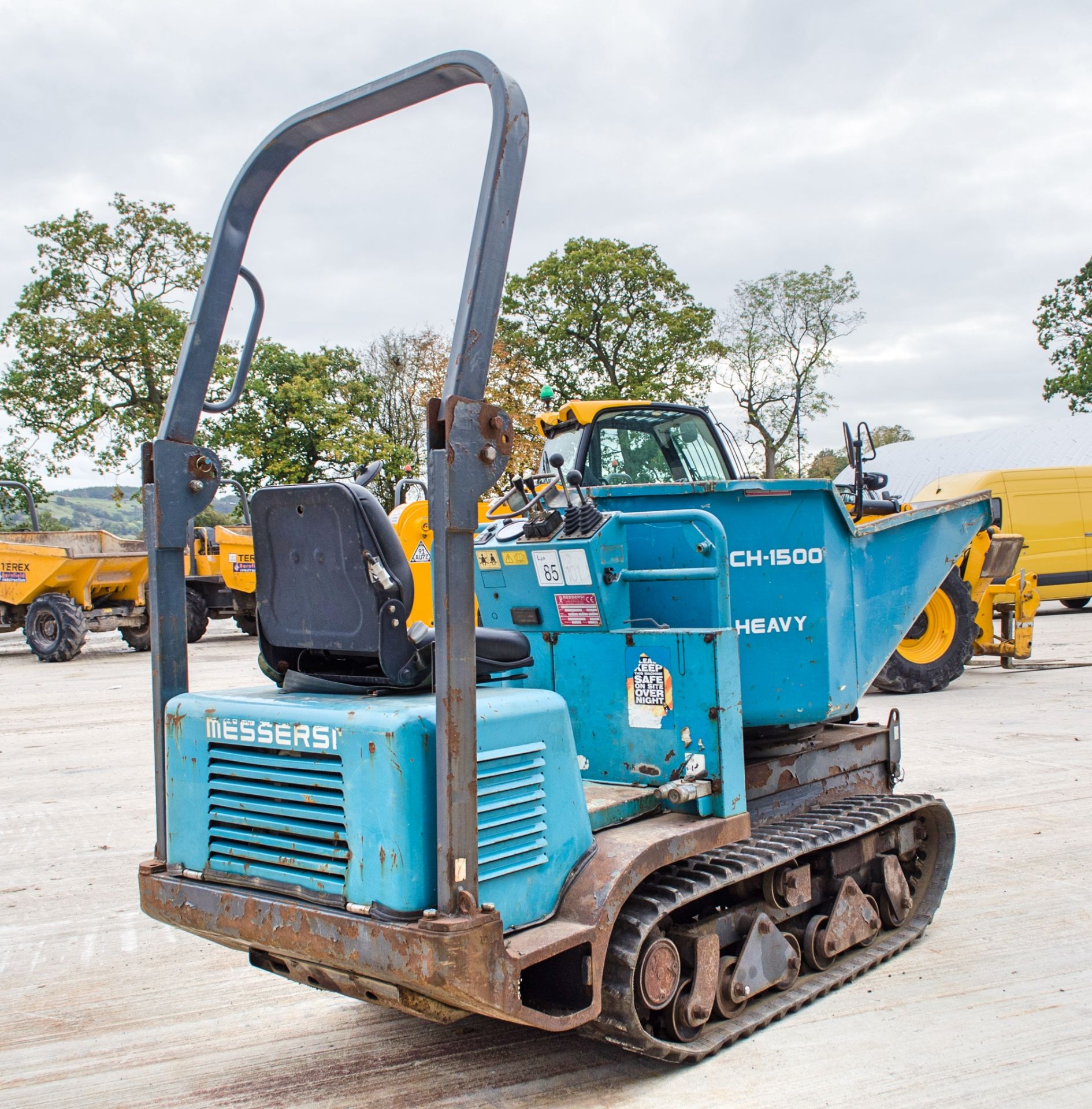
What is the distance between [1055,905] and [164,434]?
13.7 feet

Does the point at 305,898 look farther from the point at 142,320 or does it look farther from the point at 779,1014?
the point at 142,320

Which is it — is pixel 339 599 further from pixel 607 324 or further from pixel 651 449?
pixel 607 324

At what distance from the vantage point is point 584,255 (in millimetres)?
35781

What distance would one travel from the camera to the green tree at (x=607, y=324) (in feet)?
114

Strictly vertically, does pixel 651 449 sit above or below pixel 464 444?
above

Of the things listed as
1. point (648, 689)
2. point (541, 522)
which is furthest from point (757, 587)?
point (541, 522)

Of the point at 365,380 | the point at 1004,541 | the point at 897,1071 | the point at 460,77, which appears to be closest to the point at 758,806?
the point at 897,1071

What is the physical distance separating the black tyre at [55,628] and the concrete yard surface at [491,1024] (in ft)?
37.1

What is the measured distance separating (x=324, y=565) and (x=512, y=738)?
733mm

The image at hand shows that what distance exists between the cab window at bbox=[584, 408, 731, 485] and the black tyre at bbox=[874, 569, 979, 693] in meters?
5.02

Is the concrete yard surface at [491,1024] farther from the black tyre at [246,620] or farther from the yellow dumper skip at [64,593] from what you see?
the black tyre at [246,620]

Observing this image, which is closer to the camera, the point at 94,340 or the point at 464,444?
the point at 464,444

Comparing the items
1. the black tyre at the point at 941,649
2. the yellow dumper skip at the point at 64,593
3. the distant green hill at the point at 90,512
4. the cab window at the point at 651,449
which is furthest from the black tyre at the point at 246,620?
the distant green hill at the point at 90,512

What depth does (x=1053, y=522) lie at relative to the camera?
1859cm
